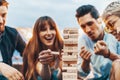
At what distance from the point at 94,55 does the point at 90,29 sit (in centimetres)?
35

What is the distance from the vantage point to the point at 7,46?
5.49 meters

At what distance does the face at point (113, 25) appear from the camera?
5.32 meters

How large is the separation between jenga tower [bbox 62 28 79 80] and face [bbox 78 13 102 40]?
0.62ft

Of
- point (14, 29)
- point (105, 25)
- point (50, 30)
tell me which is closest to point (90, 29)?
point (105, 25)

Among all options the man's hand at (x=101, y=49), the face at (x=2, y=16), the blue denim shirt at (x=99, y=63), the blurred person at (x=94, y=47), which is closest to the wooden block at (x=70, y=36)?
the blurred person at (x=94, y=47)

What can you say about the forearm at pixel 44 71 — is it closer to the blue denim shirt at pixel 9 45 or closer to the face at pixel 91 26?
the blue denim shirt at pixel 9 45

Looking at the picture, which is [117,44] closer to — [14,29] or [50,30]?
[50,30]

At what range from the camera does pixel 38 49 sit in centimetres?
545

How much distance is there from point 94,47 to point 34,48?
820 mm

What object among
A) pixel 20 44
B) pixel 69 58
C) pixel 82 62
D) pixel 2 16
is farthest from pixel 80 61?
pixel 2 16

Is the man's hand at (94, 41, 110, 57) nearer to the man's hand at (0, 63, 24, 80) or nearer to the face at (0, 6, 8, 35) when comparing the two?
the man's hand at (0, 63, 24, 80)

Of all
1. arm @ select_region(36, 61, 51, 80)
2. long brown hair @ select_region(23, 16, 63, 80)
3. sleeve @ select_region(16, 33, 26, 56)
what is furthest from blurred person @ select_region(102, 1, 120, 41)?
sleeve @ select_region(16, 33, 26, 56)

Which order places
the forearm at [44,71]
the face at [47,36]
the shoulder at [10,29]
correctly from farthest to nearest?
the shoulder at [10,29], the face at [47,36], the forearm at [44,71]

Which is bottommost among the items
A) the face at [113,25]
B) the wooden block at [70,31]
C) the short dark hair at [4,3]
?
the wooden block at [70,31]
